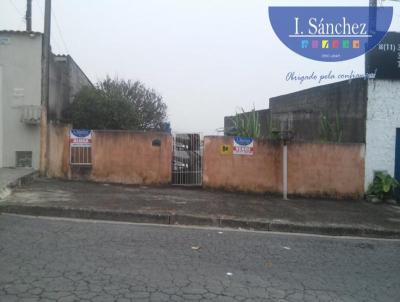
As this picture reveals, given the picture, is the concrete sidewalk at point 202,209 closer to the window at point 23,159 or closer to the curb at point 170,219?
the curb at point 170,219

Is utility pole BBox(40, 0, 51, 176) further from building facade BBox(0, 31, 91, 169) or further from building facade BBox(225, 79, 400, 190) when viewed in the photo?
building facade BBox(225, 79, 400, 190)

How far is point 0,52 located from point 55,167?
11.7 feet

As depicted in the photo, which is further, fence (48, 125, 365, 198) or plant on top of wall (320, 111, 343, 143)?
plant on top of wall (320, 111, 343, 143)

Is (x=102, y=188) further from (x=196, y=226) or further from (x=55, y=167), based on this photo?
(x=196, y=226)

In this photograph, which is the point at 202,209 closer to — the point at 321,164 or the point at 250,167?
the point at 250,167

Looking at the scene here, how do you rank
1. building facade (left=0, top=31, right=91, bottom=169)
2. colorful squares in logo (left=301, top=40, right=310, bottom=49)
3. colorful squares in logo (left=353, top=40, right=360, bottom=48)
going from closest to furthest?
building facade (left=0, top=31, right=91, bottom=169) → colorful squares in logo (left=353, top=40, right=360, bottom=48) → colorful squares in logo (left=301, top=40, right=310, bottom=49)

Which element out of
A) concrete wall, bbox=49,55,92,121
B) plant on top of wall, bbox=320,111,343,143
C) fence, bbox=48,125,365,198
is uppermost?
concrete wall, bbox=49,55,92,121

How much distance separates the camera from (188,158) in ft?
39.4

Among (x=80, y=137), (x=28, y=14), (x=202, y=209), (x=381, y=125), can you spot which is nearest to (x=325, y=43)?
(x=381, y=125)

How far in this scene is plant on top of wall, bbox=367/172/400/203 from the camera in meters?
11.5

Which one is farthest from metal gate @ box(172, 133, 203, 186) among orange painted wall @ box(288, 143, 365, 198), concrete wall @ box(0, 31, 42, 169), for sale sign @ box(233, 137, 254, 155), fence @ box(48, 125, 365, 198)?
concrete wall @ box(0, 31, 42, 169)

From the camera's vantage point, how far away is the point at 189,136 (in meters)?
12.0

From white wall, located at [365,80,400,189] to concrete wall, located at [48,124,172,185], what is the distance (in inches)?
220

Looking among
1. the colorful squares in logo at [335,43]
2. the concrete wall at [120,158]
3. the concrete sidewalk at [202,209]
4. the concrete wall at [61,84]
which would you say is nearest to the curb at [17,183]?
the concrete sidewalk at [202,209]
